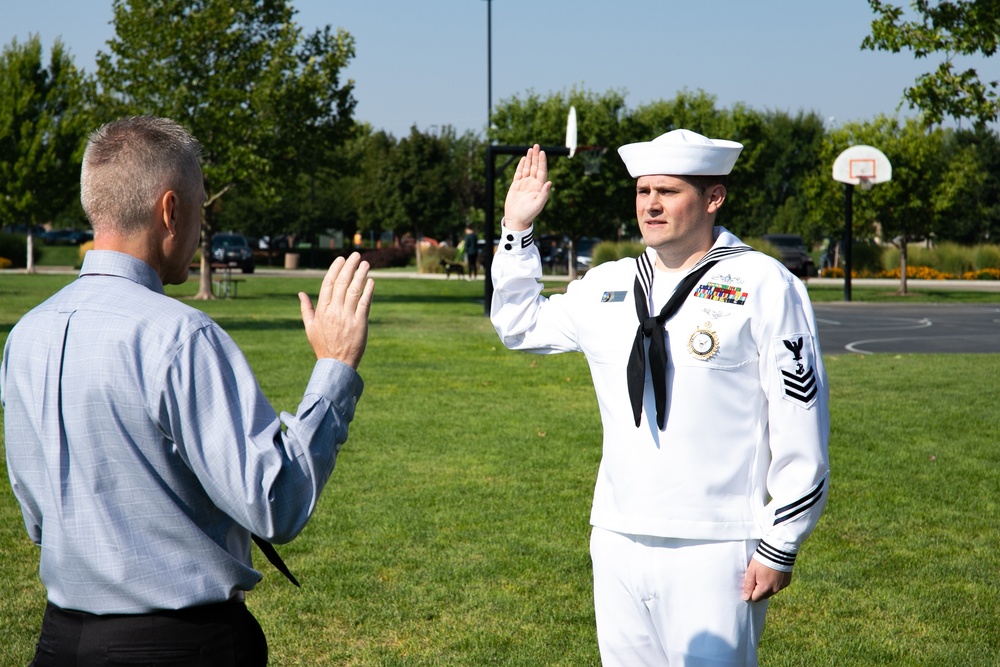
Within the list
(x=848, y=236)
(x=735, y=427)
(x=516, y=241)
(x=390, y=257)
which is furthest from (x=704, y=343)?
(x=390, y=257)

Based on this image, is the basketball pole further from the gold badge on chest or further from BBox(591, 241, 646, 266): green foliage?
the gold badge on chest

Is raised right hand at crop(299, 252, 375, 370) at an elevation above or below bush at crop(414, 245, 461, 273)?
above

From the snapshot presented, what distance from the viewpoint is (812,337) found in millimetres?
3156

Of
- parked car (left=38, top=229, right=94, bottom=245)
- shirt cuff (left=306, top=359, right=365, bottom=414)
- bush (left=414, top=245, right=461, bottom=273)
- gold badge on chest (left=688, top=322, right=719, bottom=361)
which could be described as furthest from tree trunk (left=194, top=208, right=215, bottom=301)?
parked car (left=38, top=229, right=94, bottom=245)

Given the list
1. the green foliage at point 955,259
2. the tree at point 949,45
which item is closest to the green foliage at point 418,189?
the green foliage at point 955,259

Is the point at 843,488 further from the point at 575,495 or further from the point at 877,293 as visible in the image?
the point at 877,293

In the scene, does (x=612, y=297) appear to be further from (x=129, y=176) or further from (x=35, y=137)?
(x=35, y=137)

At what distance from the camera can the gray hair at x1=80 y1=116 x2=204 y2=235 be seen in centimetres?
231

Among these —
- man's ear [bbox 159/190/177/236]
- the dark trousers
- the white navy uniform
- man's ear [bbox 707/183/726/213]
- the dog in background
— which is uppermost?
man's ear [bbox 707/183/726/213]

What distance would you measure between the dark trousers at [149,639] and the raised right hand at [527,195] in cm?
187

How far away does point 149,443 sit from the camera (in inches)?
86.6

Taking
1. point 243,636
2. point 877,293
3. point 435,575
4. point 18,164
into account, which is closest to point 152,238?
point 243,636

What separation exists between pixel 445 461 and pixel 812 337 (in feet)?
20.0

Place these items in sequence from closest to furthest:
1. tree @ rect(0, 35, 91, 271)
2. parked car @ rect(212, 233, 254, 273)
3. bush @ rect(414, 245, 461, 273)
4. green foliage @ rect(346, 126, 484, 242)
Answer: tree @ rect(0, 35, 91, 271)
parked car @ rect(212, 233, 254, 273)
bush @ rect(414, 245, 461, 273)
green foliage @ rect(346, 126, 484, 242)
